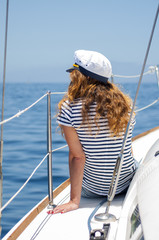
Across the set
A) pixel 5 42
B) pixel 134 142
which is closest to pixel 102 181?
pixel 5 42

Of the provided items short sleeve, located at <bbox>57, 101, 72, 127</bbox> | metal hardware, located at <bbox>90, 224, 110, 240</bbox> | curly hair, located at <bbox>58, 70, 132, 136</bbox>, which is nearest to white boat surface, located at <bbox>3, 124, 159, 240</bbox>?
metal hardware, located at <bbox>90, 224, 110, 240</bbox>

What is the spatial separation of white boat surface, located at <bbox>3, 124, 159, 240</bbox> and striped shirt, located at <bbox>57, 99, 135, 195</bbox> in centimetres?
8

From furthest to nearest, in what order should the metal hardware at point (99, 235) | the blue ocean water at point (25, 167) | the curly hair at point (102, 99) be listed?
1. the blue ocean water at point (25, 167)
2. the curly hair at point (102, 99)
3. the metal hardware at point (99, 235)

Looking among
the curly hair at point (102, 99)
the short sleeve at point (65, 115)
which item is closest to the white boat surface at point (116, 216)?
the curly hair at point (102, 99)

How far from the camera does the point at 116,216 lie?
136 centimetres

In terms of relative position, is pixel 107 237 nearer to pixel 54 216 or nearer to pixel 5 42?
pixel 54 216

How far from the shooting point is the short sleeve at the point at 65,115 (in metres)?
1.42

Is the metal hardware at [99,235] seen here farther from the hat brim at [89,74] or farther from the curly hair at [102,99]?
the hat brim at [89,74]

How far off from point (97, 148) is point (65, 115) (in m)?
0.16

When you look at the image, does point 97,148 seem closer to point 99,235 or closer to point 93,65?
point 93,65

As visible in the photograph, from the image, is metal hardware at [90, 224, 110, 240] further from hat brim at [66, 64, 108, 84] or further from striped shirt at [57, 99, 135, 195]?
hat brim at [66, 64, 108, 84]

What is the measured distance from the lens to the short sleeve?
4.65 ft

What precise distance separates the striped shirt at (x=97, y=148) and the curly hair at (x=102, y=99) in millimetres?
18

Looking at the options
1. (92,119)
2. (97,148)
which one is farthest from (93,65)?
(97,148)
